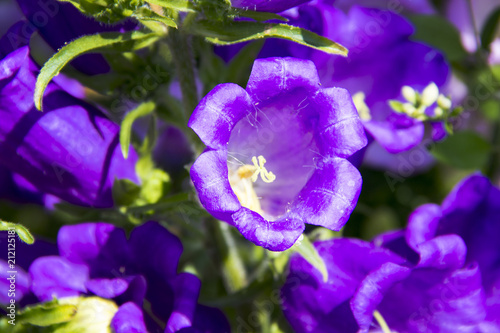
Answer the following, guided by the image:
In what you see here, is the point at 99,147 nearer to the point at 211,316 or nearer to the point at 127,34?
the point at 127,34

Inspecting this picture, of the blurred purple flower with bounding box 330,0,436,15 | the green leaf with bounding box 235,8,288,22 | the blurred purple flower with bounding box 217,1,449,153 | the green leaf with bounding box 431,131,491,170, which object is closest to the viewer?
the green leaf with bounding box 235,8,288,22

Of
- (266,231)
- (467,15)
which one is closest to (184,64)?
(266,231)

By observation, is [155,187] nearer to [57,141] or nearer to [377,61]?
[57,141]

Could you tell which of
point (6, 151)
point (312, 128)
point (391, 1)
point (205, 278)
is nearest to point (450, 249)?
point (312, 128)

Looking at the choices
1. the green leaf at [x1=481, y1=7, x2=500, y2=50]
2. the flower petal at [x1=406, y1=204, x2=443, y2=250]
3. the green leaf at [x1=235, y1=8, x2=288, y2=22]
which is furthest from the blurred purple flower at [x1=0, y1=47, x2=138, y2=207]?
the green leaf at [x1=481, y1=7, x2=500, y2=50]

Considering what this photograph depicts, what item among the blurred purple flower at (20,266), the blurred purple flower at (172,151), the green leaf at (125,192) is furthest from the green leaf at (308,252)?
the blurred purple flower at (172,151)

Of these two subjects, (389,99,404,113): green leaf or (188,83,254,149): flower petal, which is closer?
(188,83,254,149): flower petal

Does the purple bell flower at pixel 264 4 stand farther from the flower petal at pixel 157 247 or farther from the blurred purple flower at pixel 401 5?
the blurred purple flower at pixel 401 5

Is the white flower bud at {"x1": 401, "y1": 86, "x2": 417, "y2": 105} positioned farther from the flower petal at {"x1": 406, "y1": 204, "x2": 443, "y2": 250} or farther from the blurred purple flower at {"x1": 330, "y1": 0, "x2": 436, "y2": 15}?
the blurred purple flower at {"x1": 330, "y1": 0, "x2": 436, "y2": 15}
